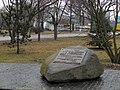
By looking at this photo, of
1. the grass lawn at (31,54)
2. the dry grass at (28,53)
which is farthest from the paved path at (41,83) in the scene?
the dry grass at (28,53)

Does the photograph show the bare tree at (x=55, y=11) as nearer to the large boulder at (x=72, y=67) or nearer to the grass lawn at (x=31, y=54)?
the grass lawn at (x=31, y=54)

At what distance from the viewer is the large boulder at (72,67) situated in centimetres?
710

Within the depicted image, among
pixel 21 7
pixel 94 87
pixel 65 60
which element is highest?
pixel 21 7

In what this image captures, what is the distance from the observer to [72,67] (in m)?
7.21

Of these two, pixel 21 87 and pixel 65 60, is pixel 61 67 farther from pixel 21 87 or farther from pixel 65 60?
pixel 21 87

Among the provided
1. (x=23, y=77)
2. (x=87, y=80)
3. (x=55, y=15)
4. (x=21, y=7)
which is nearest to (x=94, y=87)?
(x=87, y=80)

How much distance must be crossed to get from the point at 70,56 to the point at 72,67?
2.26 feet

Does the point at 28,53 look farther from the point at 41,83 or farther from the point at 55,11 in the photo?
the point at 55,11

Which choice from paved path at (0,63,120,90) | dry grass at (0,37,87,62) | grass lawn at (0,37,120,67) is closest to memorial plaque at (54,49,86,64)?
paved path at (0,63,120,90)

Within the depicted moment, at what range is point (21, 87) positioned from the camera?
6637 millimetres

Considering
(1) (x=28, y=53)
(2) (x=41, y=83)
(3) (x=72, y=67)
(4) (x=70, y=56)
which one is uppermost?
(4) (x=70, y=56)

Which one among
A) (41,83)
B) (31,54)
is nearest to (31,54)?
(31,54)

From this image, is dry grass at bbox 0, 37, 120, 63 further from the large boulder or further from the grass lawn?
the large boulder

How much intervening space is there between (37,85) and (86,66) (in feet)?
4.26
